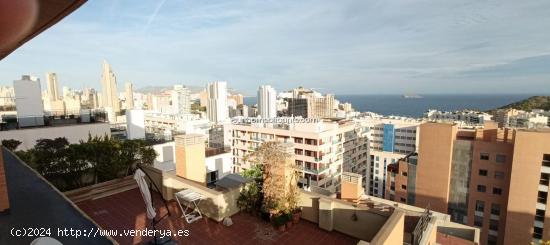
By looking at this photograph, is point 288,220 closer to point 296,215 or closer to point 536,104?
point 296,215

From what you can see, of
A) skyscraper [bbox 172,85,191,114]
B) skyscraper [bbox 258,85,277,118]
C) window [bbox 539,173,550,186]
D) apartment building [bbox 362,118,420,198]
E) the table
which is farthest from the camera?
skyscraper [bbox 172,85,191,114]

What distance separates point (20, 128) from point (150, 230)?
42.0ft

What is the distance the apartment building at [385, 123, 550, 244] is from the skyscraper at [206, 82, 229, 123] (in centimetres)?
6361

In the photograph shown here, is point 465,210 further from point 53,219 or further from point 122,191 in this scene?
point 53,219

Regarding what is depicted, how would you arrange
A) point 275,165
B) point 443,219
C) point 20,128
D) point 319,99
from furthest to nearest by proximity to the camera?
point 319,99 → point 443,219 → point 20,128 → point 275,165

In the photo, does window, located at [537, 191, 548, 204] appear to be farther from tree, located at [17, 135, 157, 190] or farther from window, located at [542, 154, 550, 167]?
tree, located at [17, 135, 157, 190]

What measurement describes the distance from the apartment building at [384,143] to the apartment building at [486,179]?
20.3 metres

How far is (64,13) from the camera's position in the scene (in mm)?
2023

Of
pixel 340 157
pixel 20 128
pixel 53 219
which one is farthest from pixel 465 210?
pixel 20 128

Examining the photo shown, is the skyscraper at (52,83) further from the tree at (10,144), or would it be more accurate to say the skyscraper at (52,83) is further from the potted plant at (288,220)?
the potted plant at (288,220)

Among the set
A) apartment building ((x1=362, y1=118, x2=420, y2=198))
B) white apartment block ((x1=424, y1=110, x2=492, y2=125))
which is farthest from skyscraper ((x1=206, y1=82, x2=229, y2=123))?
white apartment block ((x1=424, y1=110, x2=492, y2=125))

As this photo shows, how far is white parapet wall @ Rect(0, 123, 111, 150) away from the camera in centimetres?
1427

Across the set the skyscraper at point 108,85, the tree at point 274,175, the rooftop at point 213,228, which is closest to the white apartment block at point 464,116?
the rooftop at point 213,228

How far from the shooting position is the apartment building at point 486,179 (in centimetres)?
2397
